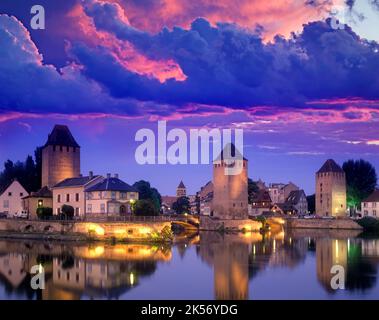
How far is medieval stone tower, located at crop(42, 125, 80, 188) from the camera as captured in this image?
5038cm

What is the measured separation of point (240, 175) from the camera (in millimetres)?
61750

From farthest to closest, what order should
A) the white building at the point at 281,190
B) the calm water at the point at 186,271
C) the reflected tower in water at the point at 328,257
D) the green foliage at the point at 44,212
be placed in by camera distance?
the white building at the point at 281,190 < the green foliage at the point at 44,212 < the reflected tower in water at the point at 328,257 < the calm water at the point at 186,271

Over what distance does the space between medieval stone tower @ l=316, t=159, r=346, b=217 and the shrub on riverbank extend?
11484 millimetres

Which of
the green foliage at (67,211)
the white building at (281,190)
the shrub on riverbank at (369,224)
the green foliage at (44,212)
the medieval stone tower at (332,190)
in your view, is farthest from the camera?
the white building at (281,190)

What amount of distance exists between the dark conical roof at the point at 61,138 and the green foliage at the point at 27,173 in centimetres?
454

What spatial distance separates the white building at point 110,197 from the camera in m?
39.0

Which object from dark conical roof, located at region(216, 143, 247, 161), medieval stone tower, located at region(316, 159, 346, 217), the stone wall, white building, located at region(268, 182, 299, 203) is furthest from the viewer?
white building, located at region(268, 182, 299, 203)

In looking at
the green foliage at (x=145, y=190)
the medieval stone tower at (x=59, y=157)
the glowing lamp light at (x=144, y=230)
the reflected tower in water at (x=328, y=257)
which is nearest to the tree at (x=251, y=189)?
the green foliage at (x=145, y=190)

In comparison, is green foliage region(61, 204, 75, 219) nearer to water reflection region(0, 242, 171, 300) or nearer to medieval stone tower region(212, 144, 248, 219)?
water reflection region(0, 242, 171, 300)

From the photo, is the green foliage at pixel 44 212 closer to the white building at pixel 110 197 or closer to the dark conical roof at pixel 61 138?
the white building at pixel 110 197

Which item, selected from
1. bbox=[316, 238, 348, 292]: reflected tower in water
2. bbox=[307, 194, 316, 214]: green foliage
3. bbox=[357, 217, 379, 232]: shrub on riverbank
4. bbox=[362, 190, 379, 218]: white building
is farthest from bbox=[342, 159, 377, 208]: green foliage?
bbox=[316, 238, 348, 292]: reflected tower in water

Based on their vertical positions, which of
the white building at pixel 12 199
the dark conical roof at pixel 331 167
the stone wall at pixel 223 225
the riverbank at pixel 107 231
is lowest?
the stone wall at pixel 223 225

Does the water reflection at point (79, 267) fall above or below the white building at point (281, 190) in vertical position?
below

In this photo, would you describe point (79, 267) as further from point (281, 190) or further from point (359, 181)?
point (281, 190)
